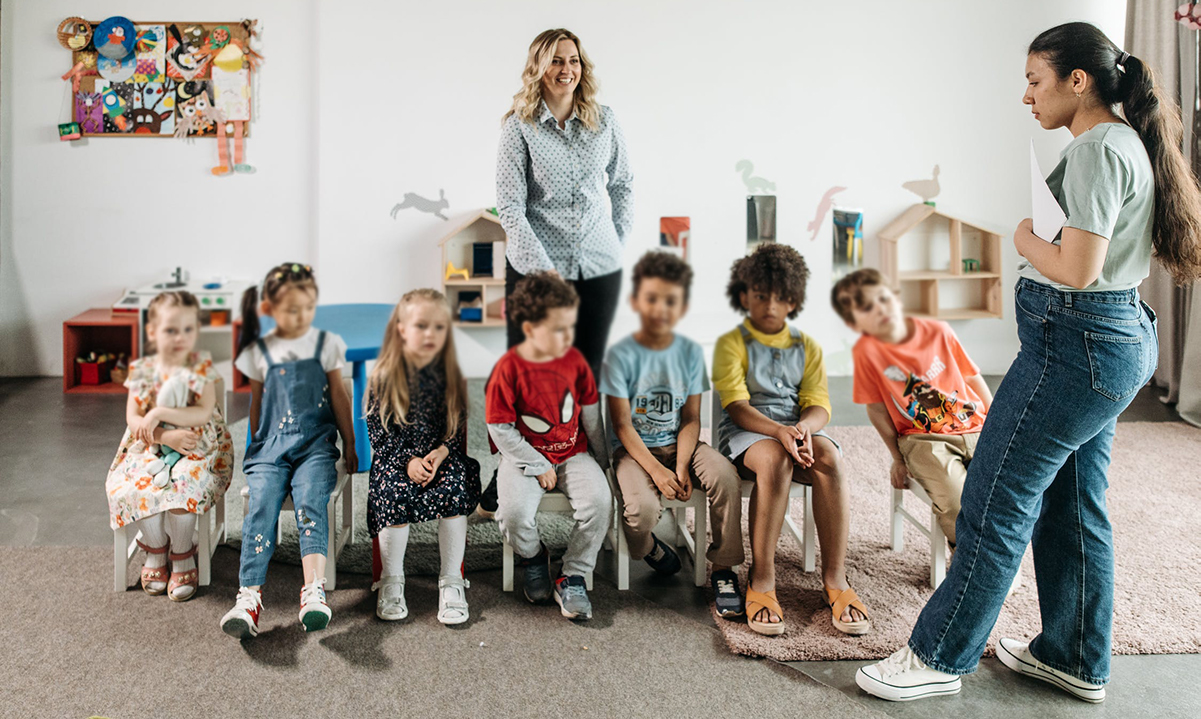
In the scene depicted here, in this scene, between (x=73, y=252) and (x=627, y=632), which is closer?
(x=73, y=252)

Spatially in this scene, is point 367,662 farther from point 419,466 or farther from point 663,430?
point 663,430

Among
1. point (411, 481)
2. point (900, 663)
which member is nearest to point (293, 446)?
point (411, 481)

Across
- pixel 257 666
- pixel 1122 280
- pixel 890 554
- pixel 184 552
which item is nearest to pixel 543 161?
pixel 1122 280

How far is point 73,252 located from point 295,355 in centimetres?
39

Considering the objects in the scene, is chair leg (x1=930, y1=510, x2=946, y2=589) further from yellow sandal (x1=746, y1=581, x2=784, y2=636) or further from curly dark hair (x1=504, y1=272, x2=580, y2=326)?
curly dark hair (x1=504, y1=272, x2=580, y2=326)

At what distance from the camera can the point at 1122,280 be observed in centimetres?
154

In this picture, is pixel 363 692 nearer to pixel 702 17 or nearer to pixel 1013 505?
pixel 1013 505

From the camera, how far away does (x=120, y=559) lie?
213 centimetres

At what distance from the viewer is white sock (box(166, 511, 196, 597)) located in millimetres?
2090

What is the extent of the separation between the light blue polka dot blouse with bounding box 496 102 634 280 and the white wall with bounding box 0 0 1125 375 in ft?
0.11

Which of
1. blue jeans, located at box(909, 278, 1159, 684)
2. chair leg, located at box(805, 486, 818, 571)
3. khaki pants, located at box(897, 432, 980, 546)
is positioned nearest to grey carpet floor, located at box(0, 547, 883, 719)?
blue jeans, located at box(909, 278, 1159, 684)

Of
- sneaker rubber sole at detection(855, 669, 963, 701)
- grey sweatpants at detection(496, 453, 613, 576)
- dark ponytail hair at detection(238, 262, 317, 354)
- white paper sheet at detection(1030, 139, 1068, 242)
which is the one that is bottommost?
sneaker rubber sole at detection(855, 669, 963, 701)

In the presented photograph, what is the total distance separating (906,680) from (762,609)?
35 centimetres

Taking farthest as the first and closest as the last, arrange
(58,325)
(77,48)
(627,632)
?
(627,632) → (58,325) → (77,48)
